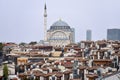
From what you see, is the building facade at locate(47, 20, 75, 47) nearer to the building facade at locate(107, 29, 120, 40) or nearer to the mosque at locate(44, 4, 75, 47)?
the mosque at locate(44, 4, 75, 47)

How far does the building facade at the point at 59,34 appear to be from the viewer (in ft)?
335

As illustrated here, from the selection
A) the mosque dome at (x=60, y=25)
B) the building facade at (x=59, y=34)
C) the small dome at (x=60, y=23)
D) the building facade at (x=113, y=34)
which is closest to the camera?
the building facade at (x=59, y=34)

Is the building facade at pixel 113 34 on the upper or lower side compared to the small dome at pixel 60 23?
lower

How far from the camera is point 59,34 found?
4094 inches

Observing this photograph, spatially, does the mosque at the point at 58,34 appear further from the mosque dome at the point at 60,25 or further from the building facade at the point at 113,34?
the building facade at the point at 113,34

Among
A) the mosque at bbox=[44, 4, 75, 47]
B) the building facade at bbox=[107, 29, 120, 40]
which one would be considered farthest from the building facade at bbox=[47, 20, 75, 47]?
the building facade at bbox=[107, 29, 120, 40]

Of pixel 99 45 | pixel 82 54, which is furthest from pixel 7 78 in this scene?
pixel 99 45

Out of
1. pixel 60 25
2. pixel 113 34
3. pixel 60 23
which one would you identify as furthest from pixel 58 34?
pixel 113 34

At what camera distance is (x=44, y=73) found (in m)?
35.4

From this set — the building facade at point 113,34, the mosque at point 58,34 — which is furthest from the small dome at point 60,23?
the building facade at point 113,34

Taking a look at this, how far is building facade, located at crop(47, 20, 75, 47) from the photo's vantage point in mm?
102250

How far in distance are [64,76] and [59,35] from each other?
7015 centimetres

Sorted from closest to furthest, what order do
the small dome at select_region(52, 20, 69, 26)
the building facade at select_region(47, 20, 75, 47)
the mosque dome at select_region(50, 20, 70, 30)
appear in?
the building facade at select_region(47, 20, 75, 47) < the mosque dome at select_region(50, 20, 70, 30) < the small dome at select_region(52, 20, 69, 26)

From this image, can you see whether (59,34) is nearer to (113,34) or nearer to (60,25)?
(60,25)
